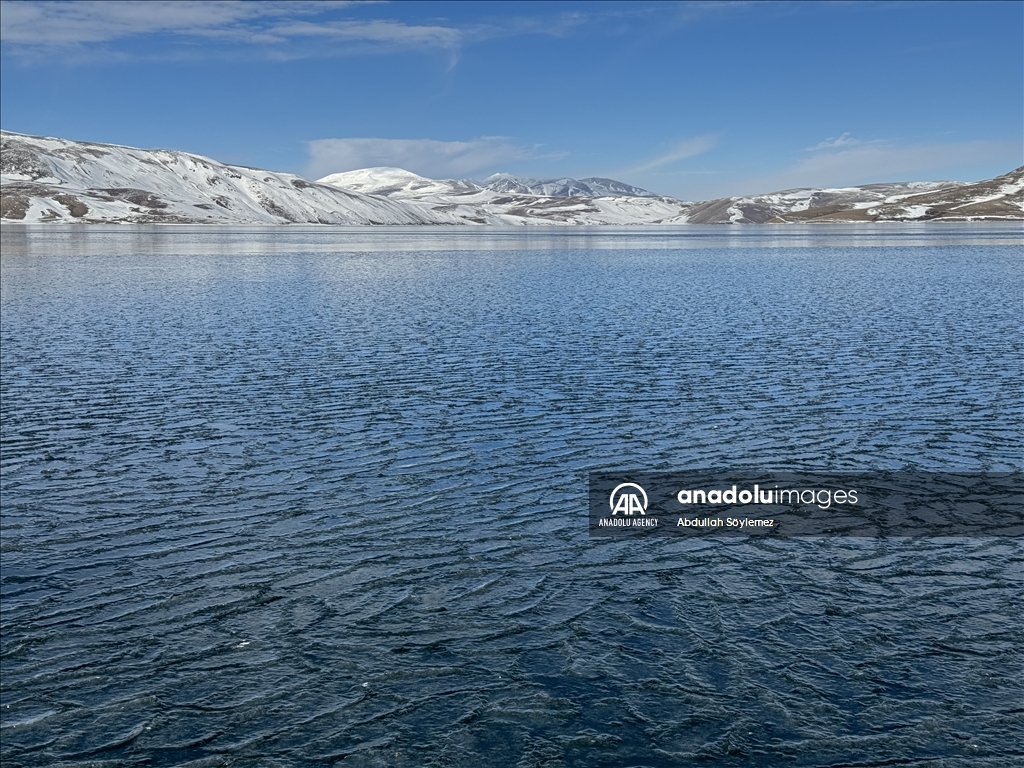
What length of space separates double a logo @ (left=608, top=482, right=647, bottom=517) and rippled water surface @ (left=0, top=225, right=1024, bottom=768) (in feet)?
2.78

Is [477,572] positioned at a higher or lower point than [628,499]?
lower

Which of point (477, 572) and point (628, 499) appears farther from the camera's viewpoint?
point (628, 499)

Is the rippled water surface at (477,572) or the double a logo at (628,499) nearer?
the rippled water surface at (477,572)

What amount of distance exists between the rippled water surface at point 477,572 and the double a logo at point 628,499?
848 millimetres

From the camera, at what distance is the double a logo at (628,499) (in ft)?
67.8

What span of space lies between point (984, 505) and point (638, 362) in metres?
19.1

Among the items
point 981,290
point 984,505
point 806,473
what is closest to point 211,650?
point 806,473

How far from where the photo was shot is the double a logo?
67.8 feet

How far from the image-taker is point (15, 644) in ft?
48.1

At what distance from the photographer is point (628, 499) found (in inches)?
833

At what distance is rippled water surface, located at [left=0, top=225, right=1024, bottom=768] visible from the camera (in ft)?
40.7

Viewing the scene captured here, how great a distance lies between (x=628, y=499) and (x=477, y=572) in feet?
17.0

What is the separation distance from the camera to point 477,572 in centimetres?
1734

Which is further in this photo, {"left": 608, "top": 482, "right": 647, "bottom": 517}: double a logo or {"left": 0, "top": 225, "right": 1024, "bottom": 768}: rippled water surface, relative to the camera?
{"left": 608, "top": 482, "right": 647, "bottom": 517}: double a logo
